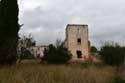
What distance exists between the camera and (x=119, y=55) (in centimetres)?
4712

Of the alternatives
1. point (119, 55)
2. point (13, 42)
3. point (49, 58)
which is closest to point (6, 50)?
point (13, 42)

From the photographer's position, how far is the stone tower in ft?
209

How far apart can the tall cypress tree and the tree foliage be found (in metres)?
18.1

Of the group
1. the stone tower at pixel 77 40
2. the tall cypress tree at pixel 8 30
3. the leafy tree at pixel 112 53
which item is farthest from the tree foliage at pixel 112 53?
the tall cypress tree at pixel 8 30

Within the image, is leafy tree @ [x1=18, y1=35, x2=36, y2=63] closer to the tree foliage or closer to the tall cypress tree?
the tree foliage

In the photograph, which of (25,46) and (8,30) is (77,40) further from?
(8,30)

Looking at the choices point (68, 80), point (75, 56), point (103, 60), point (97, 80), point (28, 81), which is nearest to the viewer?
point (28, 81)

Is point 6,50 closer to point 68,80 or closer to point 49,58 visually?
point 49,58

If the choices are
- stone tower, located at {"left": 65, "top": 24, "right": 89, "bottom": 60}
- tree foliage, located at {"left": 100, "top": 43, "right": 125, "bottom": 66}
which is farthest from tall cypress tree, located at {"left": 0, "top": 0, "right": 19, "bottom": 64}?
stone tower, located at {"left": 65, "top": 24, "right": 89, "bottom": 60}

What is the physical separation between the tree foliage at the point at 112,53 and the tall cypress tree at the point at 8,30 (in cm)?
1808

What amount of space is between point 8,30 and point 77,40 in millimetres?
31586

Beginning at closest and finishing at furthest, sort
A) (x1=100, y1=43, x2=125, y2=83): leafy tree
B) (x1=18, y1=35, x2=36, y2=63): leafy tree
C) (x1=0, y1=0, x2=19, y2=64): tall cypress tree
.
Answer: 1. (x1=0, y1=0, x2=19, y2=64): tall cypress tree
2. (x1=100, y1=43, x2=125, y2=83): leafy tree
3. (x1=18, y1=35, x2=36, y2=63): leafy tree

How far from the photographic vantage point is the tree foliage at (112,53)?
4666 cm

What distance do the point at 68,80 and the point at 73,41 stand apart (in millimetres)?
52538
